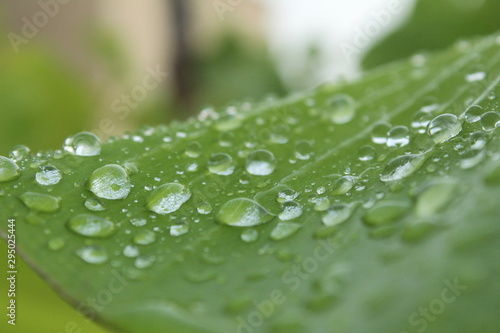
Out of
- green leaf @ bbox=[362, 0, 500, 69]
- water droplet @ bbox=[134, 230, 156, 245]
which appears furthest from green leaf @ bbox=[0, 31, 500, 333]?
green leaf @ bbox=[362, 0, 500, 69]

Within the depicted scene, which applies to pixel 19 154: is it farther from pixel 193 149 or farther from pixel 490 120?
pixel 490 120

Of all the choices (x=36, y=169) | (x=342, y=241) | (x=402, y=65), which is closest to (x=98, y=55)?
(x=402, y=65)

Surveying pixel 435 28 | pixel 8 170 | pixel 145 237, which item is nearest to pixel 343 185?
pixel 145 237

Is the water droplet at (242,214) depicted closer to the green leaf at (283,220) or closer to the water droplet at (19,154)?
the green leaf at (283,220)

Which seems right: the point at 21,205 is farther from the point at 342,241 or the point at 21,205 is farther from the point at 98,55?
the point at 98,55

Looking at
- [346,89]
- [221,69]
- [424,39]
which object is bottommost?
[346,89]

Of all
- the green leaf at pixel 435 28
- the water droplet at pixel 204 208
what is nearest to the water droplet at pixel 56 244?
the water droplet at pixel 204 208
